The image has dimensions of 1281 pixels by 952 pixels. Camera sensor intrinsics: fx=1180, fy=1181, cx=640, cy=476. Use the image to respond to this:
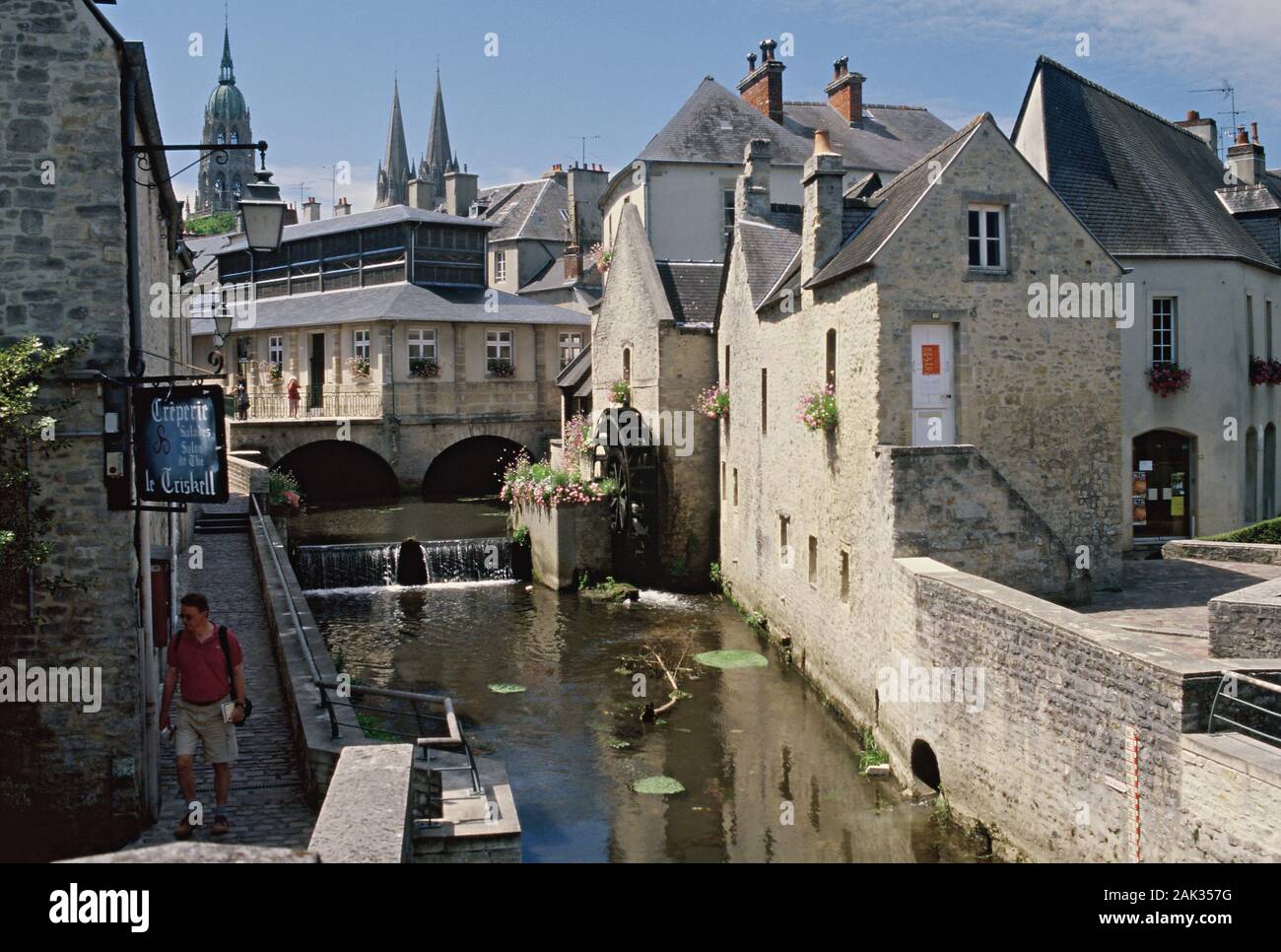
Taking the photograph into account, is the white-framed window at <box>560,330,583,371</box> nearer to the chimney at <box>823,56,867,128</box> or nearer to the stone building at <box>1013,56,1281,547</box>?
the chimney at <box>823,56,867,128</box>

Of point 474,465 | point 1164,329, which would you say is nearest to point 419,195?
point 474,465

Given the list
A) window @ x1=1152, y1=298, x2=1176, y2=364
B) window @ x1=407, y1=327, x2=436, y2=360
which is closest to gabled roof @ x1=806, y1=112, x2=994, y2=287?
window @ x1=1152, y1=298, x2=1176, y2=364

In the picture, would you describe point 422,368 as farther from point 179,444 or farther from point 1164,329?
point 179,444

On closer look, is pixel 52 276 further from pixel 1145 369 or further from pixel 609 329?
pixel 609 329

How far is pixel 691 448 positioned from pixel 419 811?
17480 mm

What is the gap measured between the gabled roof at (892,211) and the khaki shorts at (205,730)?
9720mm

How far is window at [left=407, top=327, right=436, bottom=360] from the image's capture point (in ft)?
122

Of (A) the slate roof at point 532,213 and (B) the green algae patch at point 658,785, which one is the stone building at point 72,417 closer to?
(B) the green algae patch at point 658,785

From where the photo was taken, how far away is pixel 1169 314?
21.8 metres

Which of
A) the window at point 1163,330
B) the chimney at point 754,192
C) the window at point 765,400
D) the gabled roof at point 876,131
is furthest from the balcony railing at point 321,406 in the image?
the window at point 1163,330

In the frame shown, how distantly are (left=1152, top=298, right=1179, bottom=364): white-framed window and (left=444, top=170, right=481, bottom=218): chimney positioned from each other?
41502 millimetres

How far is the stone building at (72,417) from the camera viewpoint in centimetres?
853
